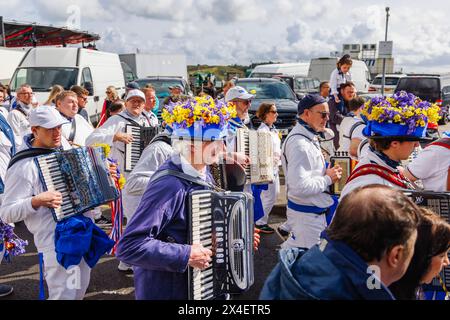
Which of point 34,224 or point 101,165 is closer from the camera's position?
point 34,224

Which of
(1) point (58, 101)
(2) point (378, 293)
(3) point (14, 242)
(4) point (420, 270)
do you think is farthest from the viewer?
(1) point (58, 101)

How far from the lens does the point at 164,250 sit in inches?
89.7

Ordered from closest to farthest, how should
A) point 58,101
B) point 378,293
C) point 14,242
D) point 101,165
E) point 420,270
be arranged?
point 378,293 < point 420,270 < point 101,165 < point 14,242 < point 58,101

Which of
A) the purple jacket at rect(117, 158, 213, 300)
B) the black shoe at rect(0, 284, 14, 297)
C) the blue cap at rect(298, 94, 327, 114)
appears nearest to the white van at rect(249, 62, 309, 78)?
the blue cap at rect(298, 94, 327, 114)

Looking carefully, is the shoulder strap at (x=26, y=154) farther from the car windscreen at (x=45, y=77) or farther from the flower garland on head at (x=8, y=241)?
the car windscreen at (x=45, y=77)

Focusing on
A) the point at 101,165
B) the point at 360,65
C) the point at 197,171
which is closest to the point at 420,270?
the point at 197,171

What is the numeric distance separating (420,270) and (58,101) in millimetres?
4810

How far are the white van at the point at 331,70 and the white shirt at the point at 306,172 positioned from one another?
22427mm

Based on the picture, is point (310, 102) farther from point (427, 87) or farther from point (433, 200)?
point (427, 87)

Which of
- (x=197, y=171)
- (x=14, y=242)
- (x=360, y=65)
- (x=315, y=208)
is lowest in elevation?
(x=14, y=242)

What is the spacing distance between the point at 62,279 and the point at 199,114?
1.79 meters

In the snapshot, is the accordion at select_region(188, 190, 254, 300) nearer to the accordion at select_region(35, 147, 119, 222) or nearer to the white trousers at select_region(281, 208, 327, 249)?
the accordion at select_region(35, 147, 119, 222)

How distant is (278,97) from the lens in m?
11.6

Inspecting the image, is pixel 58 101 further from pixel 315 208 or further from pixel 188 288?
pixel 188 288
